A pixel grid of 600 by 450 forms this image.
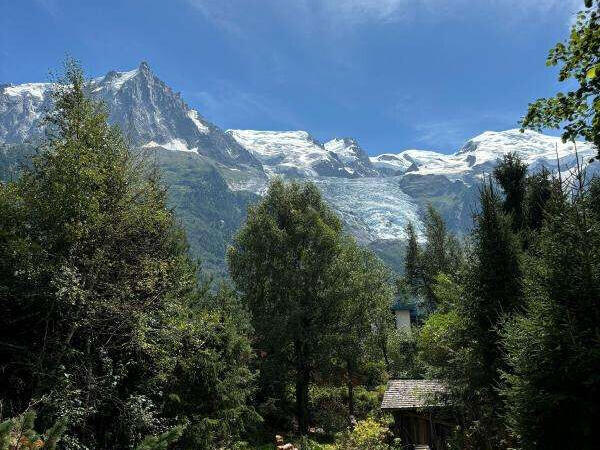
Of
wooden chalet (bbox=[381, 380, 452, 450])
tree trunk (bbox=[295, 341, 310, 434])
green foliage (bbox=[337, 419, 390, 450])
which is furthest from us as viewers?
tree trunk (bbox=[295, 341, 310, 434])

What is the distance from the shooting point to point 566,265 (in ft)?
36.0

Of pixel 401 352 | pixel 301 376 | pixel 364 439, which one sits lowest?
pixel 364 439

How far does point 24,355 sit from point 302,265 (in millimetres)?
18936

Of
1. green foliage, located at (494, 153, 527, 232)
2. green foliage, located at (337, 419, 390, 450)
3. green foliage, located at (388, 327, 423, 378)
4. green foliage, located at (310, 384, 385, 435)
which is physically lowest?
green foliage, located at (310, 384, 385, 435)

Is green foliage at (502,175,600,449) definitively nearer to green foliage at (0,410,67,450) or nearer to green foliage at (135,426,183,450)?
green foliage at (135,426,183,450)

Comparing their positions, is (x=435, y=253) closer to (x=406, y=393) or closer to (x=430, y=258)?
(x=430, y=258)

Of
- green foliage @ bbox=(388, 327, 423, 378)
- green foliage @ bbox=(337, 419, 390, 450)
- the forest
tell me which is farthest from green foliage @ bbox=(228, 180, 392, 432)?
green foliage @ bbox=(388, 327, 423, 378)

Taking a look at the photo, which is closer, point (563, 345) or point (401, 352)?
point (563, 345)

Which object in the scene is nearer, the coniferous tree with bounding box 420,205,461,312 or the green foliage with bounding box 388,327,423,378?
the green foliage with bounding box 388,327,423,378

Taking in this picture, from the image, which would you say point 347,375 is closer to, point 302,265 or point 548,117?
point 302,265

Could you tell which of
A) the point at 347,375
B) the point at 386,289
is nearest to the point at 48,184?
the point at 347,375

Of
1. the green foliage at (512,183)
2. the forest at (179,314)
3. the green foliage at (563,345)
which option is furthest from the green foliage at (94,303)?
the green foliage at (512,183)

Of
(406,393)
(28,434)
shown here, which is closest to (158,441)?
(28,434)

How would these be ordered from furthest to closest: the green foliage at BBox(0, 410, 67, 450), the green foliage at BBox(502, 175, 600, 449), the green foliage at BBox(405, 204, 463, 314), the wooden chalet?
the green foliage at BBox(405, 204, 463, 314)
the wooden chalet
the green foliage at BBox(502, 175, 600, 449)
the green foliage at BBox(0, 410, 67, 450)
